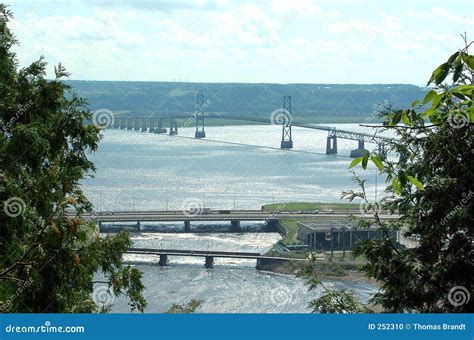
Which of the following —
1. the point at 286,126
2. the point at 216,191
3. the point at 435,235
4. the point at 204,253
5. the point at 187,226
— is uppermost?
the point at 435,235

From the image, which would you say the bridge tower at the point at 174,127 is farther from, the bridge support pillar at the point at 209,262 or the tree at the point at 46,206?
the tree at the point at 46,206

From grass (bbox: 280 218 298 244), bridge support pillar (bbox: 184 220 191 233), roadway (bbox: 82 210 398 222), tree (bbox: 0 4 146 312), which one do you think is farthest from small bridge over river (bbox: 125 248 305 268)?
tree (bbox: 0 4 146 312)

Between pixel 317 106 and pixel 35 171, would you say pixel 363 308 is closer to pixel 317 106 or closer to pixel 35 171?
pixel 35 171

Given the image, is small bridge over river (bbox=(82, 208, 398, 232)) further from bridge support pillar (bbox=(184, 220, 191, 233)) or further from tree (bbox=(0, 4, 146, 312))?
tree (bbox=(0, 4, 146, 312))

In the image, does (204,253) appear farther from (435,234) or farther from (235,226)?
(435,234)

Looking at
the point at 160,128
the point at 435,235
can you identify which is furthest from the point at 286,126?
the point at 435,235

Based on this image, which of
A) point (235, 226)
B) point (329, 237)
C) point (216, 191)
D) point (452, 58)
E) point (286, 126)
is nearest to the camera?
point (452, 58)
